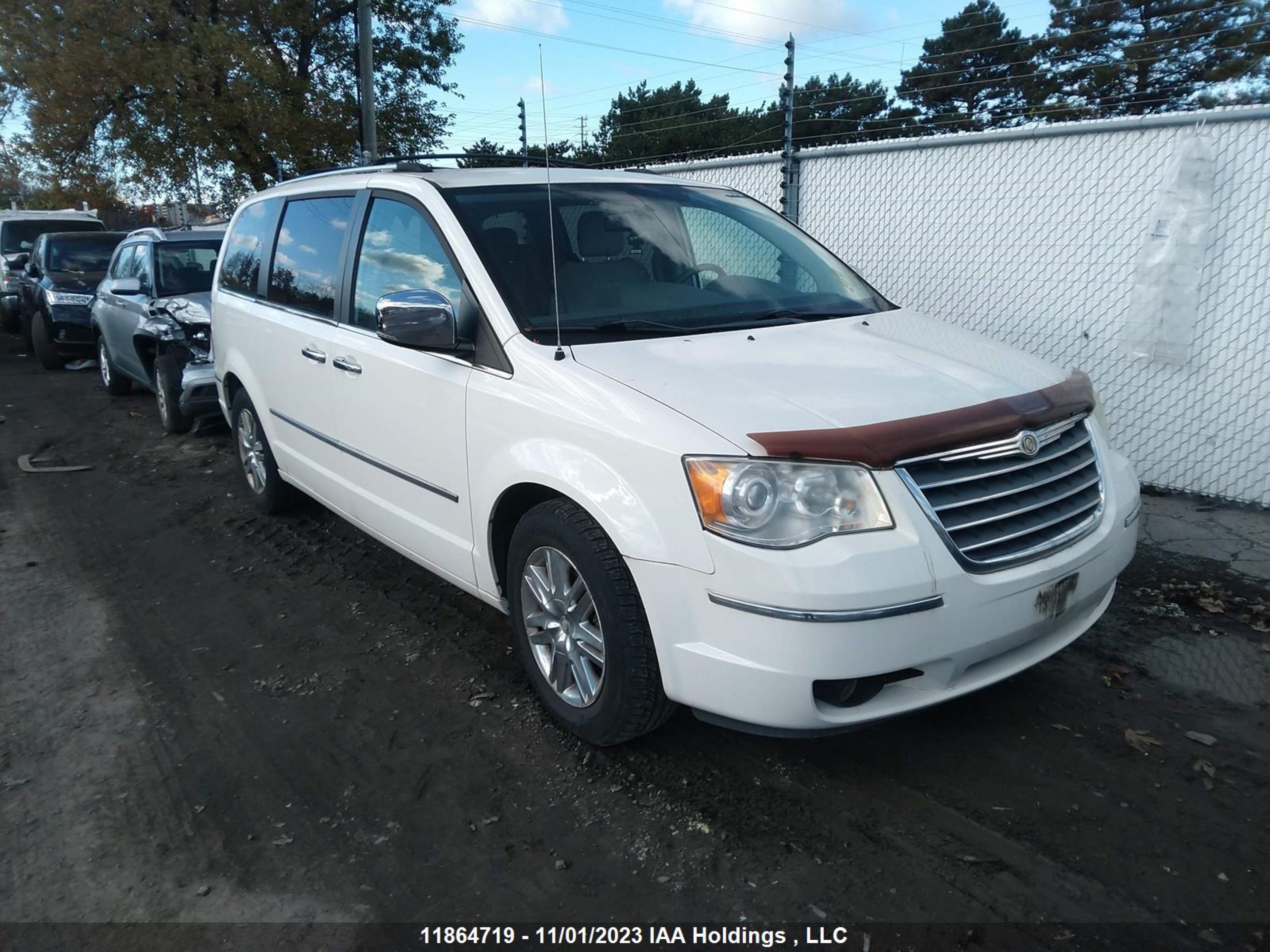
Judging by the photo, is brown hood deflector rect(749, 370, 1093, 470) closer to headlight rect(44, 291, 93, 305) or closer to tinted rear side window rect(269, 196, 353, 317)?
tinted rear side window rect(269, 196, 353, 317)

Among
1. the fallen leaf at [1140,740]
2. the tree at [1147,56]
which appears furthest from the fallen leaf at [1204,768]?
the tree at [1147,56]

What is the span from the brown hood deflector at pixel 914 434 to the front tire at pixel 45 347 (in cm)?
1272

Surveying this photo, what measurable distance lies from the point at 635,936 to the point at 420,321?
209 centimetres

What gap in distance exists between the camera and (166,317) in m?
8.27

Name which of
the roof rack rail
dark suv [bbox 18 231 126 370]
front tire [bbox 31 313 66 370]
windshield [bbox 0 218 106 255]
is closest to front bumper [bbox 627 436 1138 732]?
the roof rack rail

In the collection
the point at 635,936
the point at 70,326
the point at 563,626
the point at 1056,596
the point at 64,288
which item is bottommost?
the point at 635,936

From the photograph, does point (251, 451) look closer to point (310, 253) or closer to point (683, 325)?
point (310, 253)

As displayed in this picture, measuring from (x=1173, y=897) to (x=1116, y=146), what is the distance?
4946 millimetres

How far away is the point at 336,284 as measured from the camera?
4473mm

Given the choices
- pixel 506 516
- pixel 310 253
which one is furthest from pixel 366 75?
pixel 506 516

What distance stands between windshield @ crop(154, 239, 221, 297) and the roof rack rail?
4650 mm

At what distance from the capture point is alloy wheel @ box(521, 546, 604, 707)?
316 cm

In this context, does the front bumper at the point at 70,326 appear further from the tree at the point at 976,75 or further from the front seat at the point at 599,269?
the tree at the point at 976,75

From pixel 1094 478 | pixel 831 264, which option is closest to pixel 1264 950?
pixel 1094 478
